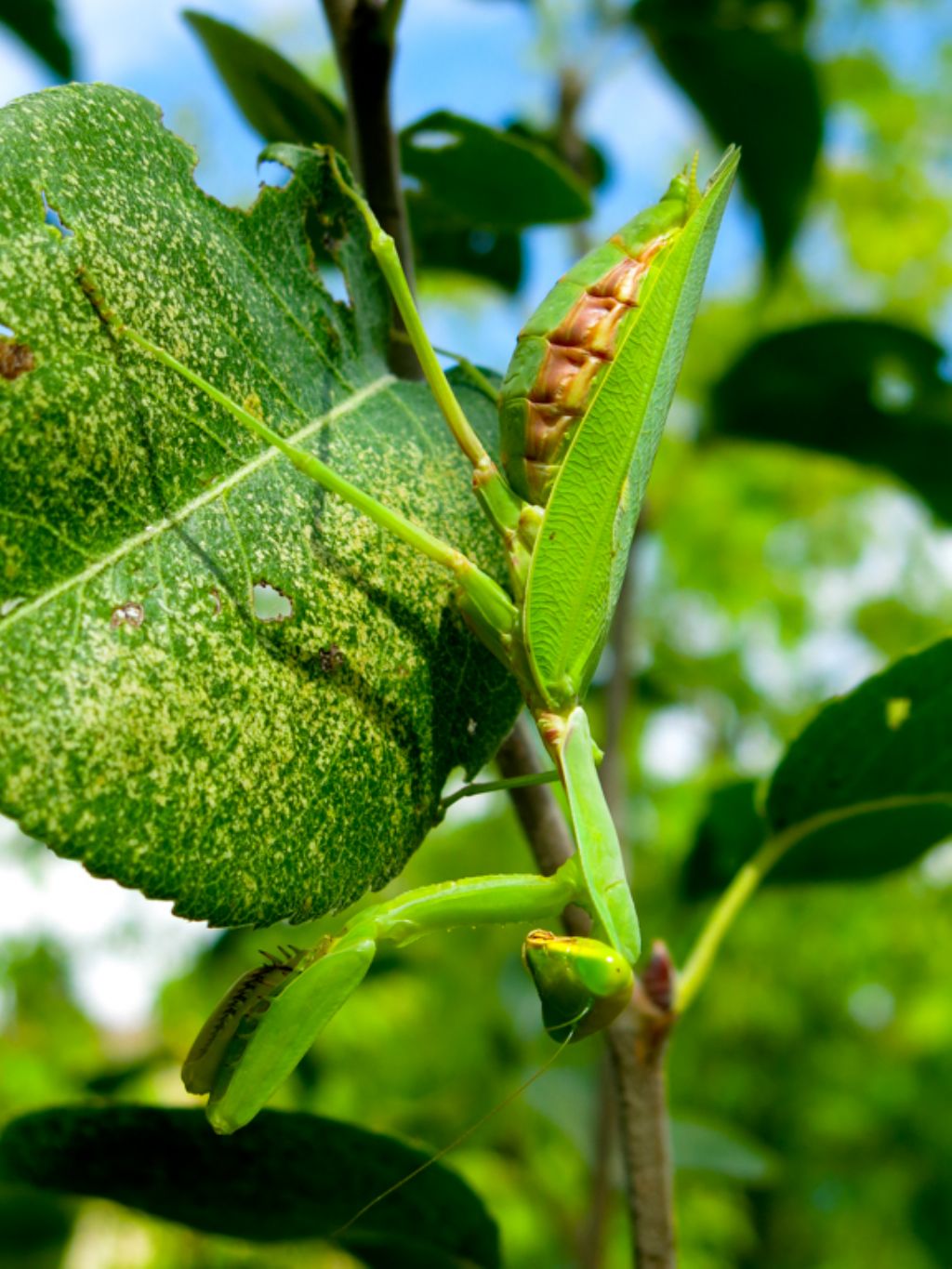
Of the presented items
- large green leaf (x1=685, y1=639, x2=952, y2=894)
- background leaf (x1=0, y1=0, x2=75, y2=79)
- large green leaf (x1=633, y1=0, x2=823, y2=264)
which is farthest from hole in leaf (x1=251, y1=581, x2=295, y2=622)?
large green leaf (x1=633, y1=0, x2=823, y2=264)

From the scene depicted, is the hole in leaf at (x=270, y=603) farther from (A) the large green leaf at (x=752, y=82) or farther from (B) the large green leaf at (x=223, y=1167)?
(A) the large green leaf at (x=752, y=82)

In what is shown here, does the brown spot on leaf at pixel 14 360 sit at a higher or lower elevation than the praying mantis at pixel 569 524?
higher

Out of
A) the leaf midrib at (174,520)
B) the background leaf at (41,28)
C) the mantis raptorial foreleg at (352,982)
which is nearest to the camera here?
the leaf midrib at (174,520)

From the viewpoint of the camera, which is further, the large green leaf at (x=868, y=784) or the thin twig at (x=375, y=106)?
the large green leaf at (x=868, y=784)

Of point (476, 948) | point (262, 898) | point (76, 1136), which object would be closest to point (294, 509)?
point (262, 898)

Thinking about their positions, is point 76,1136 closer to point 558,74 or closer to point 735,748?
point 558,74

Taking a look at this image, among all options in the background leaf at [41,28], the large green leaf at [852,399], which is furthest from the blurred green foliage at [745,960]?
the background leaf at [41,28]
